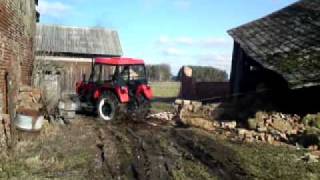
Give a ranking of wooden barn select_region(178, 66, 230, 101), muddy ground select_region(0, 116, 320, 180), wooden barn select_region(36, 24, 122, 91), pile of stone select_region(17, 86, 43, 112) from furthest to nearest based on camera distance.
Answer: wooden barn select_region(36, 24, 122, 91)
wooden barn select_region(178, 66, 230, 101)
pile of stone select_region(17, 86, 43, 112)
muddy ground select_region(0, 116, 320, 180)

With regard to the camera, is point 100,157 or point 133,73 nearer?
point 100,157

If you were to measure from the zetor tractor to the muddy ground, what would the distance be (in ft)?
10.9

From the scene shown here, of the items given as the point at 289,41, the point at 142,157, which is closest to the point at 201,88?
the point at 289,41

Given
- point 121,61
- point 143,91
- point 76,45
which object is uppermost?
point 76,45

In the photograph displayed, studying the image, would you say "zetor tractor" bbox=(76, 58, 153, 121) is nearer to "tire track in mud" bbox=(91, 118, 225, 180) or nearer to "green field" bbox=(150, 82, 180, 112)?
"tire track in mud" bbox=(91, 118, 225, 180)

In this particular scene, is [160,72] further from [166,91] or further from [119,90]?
[119,90]

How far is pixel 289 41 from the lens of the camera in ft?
67.3

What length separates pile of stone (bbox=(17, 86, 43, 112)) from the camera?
47.7ft

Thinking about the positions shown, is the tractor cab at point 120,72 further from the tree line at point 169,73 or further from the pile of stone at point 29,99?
the tree line at point 169,73

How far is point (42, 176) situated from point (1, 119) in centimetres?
273

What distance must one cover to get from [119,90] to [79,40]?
25.5 metres

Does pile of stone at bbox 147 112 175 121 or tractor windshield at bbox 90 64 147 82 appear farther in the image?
pile of stone at bbox 147 112 175 121

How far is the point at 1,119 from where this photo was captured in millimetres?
11359

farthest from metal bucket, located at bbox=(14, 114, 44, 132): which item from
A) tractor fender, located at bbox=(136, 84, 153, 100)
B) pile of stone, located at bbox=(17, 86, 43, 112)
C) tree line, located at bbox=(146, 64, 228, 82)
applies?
tree line, located at bbox=(146, 64, 228, 82)
